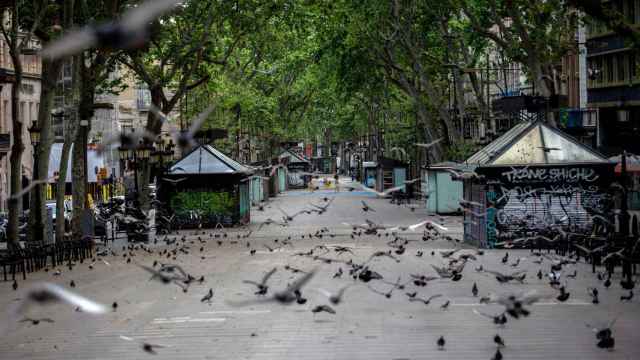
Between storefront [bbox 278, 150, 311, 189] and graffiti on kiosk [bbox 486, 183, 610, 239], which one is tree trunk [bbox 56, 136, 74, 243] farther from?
storefront [bbox 278, 150, 311, 189]

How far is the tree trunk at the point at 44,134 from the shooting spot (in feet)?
97.8

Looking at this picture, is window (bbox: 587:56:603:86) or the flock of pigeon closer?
the flock of pigeon

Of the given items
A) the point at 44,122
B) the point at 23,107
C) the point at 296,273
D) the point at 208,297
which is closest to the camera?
the point at 208,297

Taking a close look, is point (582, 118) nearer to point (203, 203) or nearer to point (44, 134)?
point (203, 203)

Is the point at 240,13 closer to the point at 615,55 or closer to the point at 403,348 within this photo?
the point at 615,55

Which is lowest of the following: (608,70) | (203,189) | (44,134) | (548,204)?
(548,204)

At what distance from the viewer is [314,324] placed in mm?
Result: 16188

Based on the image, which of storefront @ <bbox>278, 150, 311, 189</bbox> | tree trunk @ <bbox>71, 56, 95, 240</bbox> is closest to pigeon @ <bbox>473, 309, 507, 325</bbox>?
tree trunk @ <bbox>71, 56, 95, 240</bbox>

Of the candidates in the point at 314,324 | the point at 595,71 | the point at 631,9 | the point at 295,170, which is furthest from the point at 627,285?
the point at 295,170

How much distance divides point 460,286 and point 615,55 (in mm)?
41623

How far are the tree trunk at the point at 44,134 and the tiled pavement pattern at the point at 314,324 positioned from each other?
5678 mm

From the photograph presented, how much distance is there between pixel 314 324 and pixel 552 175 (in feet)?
54.8

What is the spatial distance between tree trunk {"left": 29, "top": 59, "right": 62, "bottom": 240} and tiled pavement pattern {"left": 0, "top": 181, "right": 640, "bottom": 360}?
5.68m

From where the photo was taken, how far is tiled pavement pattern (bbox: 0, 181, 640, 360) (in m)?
13.7
